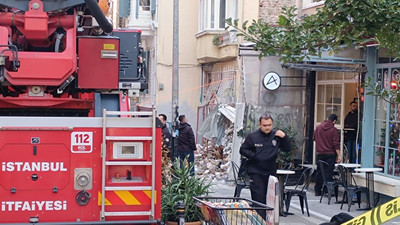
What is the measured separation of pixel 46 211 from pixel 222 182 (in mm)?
12789

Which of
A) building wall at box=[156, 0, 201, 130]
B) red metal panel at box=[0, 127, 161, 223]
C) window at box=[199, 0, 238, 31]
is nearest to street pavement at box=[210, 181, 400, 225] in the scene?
red metal panel at box=[0, 127, 161, 223]

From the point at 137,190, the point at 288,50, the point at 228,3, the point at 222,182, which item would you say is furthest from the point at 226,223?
the point at 228,3

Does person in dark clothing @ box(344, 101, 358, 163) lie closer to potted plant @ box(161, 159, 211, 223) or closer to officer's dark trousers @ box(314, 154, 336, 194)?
officer's dark trousers @ box(314, 154, 336, 194)

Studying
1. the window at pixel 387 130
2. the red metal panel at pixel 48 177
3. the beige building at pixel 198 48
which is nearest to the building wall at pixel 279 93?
the beige building at pixel 198 48

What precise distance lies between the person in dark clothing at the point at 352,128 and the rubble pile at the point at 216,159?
349cm

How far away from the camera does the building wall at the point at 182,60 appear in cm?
2767

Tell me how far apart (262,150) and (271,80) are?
9889 mm

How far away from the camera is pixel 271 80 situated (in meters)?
19.7

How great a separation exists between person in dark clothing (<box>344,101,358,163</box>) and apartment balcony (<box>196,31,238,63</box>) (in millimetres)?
5691

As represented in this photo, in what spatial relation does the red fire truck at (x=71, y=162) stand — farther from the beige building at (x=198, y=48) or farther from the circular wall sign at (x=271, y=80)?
the beige building at (x=198, y=48)

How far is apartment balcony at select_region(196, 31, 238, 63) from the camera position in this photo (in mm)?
22719

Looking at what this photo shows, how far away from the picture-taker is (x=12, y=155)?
21.7 feet

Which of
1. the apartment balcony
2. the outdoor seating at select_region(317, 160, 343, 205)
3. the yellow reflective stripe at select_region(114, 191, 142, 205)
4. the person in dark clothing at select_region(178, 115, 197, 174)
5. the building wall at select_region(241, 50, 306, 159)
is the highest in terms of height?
the apartment balcony

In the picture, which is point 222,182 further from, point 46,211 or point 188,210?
point 46,211
